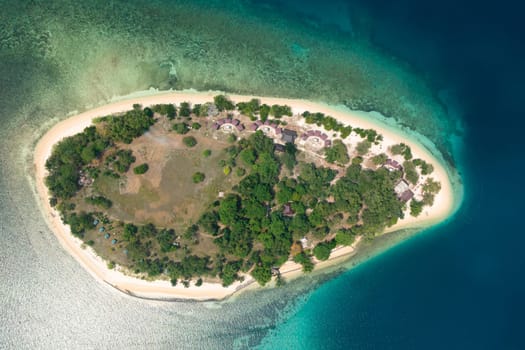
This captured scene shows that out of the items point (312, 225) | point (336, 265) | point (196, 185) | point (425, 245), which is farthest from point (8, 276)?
point (425, 245)

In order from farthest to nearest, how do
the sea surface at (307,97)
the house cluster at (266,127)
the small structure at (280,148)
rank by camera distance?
the house cluster at (266,127) < the small structure at (280,148) < the sea surface at (307,97)

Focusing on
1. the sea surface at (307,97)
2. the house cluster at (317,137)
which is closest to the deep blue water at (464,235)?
the sea surface at (307,97)

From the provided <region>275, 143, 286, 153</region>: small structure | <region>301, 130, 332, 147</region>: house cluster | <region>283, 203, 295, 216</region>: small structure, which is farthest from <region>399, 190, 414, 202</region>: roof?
<region>275, 143, 286, 153</region>: small structure

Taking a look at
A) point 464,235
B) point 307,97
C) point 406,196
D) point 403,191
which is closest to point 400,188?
point 403,191

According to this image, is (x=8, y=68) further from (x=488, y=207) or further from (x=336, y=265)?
(x=488, y=207)

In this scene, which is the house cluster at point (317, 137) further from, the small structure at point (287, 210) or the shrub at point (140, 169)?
the shrub at point (140, 169)

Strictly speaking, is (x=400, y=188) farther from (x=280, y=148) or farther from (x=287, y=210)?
(x=280, y=148)
